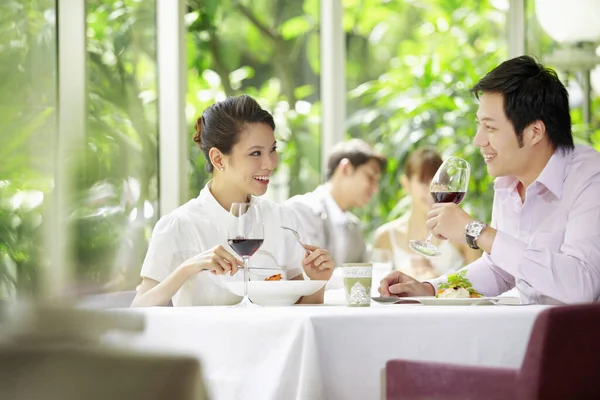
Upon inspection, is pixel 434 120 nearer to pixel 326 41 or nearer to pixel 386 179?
pixel 386 179

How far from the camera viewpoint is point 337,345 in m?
1.88

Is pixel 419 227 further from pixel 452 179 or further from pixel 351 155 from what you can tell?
pixel 452 179

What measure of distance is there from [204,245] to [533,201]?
920mm

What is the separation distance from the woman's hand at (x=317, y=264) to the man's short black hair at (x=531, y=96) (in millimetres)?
620

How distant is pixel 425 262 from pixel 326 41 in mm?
2472

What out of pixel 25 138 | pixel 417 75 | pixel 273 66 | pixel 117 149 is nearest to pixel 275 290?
pixel 25 138

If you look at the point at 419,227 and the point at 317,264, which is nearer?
the point at 317,264

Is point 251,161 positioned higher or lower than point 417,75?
lower

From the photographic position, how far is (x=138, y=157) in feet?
15.1

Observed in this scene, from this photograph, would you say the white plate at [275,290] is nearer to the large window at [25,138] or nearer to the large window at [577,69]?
the large window at [25,138]

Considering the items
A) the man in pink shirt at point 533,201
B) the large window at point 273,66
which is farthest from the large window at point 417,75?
the man in pink shirt at point 533,201

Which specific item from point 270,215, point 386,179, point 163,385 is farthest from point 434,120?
point 163,385

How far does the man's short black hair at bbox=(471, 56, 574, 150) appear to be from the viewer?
2.61 metres

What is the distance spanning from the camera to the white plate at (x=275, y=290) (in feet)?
7.50
